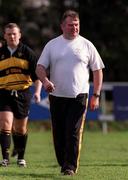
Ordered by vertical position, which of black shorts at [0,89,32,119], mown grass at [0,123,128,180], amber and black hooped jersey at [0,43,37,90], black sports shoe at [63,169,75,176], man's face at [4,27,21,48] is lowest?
mown grass at [0,123,128,180]

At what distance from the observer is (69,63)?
934 centimetres

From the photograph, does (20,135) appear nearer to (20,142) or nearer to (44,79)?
(20,142)

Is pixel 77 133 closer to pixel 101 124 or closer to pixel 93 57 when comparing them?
pixel 93 57

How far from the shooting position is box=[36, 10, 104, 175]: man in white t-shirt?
367 inches

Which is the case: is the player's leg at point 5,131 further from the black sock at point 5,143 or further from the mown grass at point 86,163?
the mown grass at point 86,163

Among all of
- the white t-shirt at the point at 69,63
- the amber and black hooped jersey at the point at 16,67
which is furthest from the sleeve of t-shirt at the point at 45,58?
the amber and black hooped jersey at the point at 16,67

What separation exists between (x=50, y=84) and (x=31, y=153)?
5374 millimetres

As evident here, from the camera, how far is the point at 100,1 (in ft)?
128

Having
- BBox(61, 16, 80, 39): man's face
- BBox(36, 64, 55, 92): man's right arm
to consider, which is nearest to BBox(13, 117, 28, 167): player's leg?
BBox(36, 64, 55, 92): man's right arm

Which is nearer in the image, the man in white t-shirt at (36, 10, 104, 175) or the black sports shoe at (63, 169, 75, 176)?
the black sports shoe at (63, 169, 75, 176)

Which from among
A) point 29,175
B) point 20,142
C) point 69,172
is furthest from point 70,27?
point 20,142

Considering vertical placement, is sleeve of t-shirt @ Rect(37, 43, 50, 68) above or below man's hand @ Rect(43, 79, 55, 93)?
above

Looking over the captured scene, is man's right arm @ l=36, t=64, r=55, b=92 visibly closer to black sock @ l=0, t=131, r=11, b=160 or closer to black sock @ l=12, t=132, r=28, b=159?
black sock @ l=0, t=131, r=11, b=160

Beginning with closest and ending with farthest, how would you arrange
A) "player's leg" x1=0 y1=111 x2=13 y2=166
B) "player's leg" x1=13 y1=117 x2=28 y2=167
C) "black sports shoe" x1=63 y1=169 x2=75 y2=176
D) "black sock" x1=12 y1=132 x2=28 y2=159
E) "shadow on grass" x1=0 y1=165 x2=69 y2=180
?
1. "shadow on grass" x1=0 y1=165 x2=69 y2=180
2. "black sports shoe" x1=63 y1=169 x2=75 y2=176
3. "player's leg" x1=0 y1=111 x2=13 y2=166
4. "player's leg" x1=13 y1=117 x2=28 y2=167
5. "black sock" x1=12 y1=132 x2=28 y2=159
